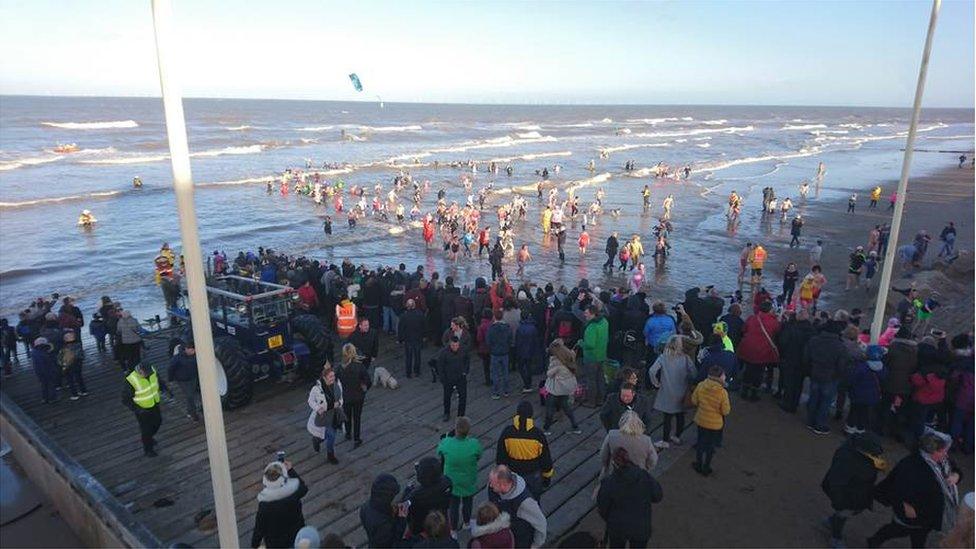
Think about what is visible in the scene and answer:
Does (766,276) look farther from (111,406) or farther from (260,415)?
(111,406)

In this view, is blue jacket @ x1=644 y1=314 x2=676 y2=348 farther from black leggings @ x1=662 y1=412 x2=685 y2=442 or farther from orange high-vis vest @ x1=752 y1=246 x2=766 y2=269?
orange high-vis vest @ x1=752 y1=246 x2=766 y2=269

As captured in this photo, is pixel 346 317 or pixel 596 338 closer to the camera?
pixel 596 338

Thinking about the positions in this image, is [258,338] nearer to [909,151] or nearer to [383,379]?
[383,379]

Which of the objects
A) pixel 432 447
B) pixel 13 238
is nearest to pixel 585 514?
pixel 432 447

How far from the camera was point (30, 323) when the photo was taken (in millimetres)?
11477

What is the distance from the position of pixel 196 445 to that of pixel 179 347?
51.8 inches

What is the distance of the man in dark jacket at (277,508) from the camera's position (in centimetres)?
506

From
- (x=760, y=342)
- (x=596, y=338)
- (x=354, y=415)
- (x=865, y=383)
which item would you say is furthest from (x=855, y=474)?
(x=354, y=415)

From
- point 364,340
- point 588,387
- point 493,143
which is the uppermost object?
point 364,340

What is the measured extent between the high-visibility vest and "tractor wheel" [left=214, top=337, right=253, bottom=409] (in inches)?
40.2

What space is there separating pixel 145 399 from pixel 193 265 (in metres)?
4.66

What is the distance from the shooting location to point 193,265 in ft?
12.9

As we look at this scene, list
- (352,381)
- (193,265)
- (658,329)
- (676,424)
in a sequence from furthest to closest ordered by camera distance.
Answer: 1. (658,329)
2. (676,424)
3. (352,381)
4. (193,265)

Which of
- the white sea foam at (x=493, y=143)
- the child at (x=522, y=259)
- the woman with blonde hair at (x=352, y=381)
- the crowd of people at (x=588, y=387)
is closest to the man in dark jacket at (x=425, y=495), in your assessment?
the crowd of people at (x=588, y=387)
